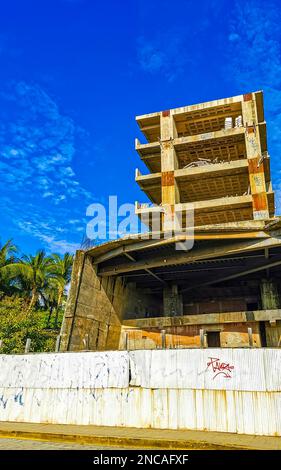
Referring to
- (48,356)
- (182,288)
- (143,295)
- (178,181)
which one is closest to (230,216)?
(178,181)

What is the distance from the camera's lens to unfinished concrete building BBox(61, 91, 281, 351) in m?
22.3

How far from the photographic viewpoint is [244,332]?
2530 cm

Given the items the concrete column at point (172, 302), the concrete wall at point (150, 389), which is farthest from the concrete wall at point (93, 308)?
the concrete wall at point (150, 389)

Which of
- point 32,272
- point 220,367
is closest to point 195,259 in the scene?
point 220,367

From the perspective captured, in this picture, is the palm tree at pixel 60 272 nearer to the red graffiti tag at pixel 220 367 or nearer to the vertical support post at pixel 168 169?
the vertical support post at pixel 168 169

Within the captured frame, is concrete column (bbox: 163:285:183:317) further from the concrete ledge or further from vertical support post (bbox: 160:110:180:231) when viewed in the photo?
the concrete ledge

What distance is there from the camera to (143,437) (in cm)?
924

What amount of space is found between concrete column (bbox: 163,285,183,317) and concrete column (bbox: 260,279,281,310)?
6.87 meters

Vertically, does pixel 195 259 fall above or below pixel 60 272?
below

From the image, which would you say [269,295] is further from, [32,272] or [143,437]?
[32,272]

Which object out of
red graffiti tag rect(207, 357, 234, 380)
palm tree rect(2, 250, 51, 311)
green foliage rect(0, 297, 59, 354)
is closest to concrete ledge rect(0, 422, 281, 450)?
red graffiti tag rect(207, 357, 234, 380)

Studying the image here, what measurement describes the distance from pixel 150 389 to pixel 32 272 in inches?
1317

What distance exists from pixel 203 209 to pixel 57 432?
2512 cm
